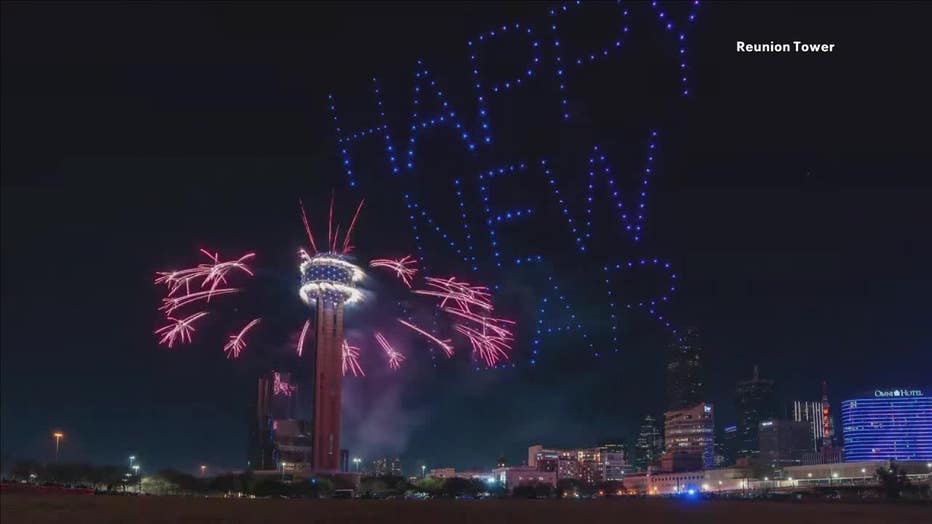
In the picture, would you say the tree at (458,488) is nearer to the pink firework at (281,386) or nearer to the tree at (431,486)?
the tree at (431,486)

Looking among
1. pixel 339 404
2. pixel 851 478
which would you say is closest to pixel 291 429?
pixel 339 404

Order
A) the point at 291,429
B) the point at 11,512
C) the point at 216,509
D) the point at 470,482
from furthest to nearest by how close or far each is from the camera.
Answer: the point at 291,429 < the point at 470,482 < the point at 216,509 < the point at 11,512

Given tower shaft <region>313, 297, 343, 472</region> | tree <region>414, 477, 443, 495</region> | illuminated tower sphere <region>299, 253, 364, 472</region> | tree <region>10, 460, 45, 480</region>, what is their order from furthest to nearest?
tower shaft <region>313, 297, 343, 472</region>, illuminated tower sphere <region>299, 253, 364, 472</region>, tree <region>414, 477, 443, 495</region>, tree <region>10, 460, 45, 480</region>

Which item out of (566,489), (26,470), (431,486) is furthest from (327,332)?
(566,489)

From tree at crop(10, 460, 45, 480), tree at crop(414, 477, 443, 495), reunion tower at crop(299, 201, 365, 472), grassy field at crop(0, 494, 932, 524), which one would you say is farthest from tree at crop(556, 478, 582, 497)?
tree at crop(10, 460, 45, 480)

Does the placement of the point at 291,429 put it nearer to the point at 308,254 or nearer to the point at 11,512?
the point at 308,254

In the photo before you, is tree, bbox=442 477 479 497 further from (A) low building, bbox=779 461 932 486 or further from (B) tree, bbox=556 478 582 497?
(A) low building, bbox=779 461 932 486

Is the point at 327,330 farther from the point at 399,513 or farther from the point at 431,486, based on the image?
the point at 399,513
